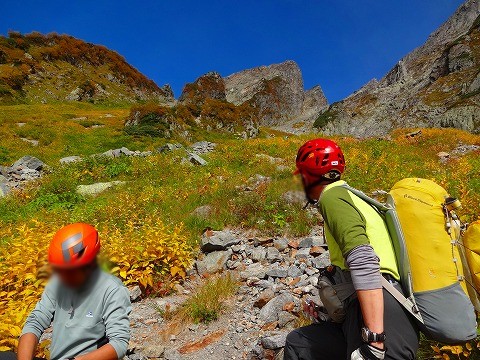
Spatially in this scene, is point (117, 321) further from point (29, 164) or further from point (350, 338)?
point (29, 164)

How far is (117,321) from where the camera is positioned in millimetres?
2891

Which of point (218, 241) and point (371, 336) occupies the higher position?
point (218, 241)

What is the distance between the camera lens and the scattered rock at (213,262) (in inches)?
273

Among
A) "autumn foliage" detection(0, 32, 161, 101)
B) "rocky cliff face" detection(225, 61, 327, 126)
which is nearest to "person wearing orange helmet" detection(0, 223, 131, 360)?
"autumn foliage" detection(0, 32, 161, 101)

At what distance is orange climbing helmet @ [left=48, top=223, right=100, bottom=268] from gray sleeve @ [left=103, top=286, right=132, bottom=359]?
17.2 inches

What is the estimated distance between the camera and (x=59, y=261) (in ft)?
8.61

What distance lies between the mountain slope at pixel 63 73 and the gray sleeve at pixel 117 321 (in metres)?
42.7

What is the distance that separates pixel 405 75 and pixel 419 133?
89183 mm

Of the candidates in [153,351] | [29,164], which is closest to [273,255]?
[153,351]

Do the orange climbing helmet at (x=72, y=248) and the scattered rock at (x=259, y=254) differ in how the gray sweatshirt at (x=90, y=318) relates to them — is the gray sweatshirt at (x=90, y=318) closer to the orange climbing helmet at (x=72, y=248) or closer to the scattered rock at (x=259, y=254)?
the orange climbing helmet at (x=72, y=248)

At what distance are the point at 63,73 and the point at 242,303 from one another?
5286 centimetres

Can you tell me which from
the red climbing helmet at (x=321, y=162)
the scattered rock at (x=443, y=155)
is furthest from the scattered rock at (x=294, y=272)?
the scattered rock at (x=443, y=155)

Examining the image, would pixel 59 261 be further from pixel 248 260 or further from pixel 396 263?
pixel 248 260

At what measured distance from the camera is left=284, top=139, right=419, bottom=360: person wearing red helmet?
224 centimetres
